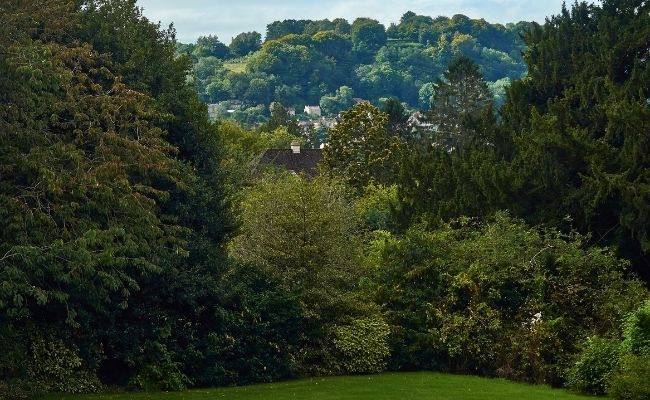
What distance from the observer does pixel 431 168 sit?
123ft

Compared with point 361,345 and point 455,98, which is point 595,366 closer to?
point 361,345

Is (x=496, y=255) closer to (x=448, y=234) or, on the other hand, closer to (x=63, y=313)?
(x=448, y=234)

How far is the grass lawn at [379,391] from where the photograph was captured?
24906 mm

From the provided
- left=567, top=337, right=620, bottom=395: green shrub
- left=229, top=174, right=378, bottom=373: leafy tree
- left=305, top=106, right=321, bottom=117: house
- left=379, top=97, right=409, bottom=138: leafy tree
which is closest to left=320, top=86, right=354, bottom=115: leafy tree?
left=305, top=106, right=321, bottom=117: house

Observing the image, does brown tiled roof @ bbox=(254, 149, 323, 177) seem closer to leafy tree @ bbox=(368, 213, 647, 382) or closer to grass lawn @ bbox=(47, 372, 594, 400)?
leafy tree @ bbox=(368, 213, 647, 382)

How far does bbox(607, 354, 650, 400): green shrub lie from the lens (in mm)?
23486

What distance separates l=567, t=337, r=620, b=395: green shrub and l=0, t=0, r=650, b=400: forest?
0.07m

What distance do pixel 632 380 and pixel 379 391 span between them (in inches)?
226

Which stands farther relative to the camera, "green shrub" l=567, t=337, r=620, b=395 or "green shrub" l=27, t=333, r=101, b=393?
"green shrub" l=567, t=337, r=620, b=395

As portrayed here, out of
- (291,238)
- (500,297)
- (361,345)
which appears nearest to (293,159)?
(291,238)

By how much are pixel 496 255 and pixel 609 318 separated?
3.50 metres

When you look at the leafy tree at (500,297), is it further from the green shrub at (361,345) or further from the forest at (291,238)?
the green shrub at (361,345)

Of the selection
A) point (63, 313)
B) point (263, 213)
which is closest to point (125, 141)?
point (63, 313)

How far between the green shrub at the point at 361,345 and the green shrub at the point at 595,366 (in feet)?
17.3
